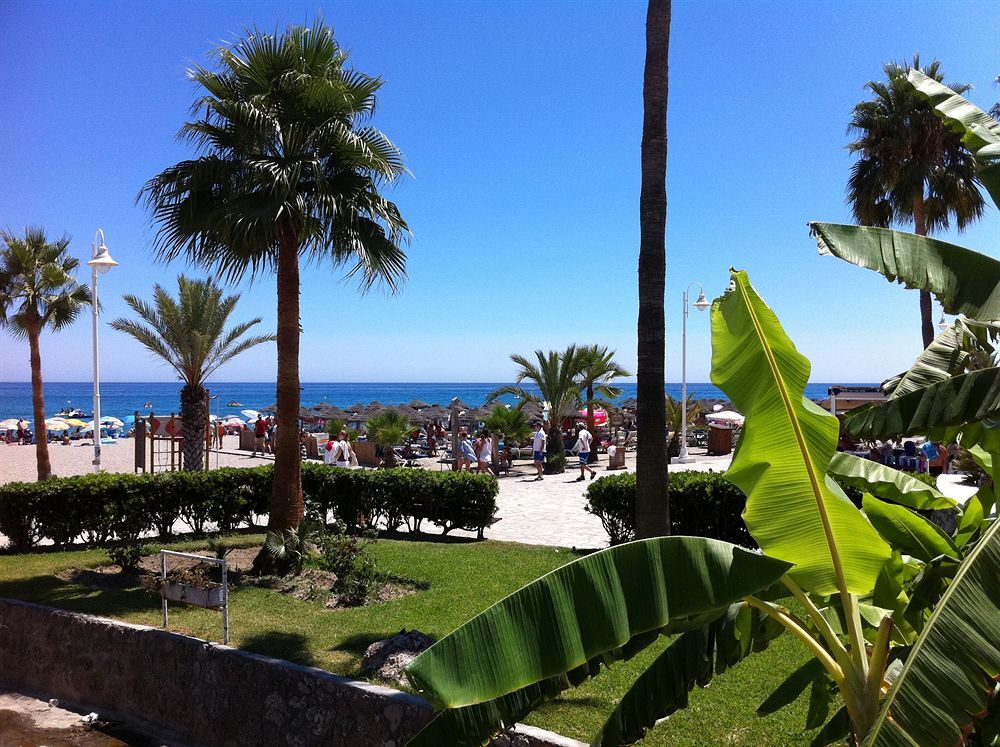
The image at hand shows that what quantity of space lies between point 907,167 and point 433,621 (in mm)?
19821

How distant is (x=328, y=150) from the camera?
10586 millimetres

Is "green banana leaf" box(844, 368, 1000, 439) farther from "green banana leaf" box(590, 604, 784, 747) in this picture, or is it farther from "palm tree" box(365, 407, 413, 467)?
"palm tree" box(365, 407, 413, 467)

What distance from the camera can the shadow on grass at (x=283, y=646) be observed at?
22.8ft

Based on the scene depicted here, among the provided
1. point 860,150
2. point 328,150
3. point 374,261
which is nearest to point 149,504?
point 374,261

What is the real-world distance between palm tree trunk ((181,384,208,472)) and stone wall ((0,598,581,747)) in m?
9.55

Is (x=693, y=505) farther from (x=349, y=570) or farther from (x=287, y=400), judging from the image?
(x=287, y=400)

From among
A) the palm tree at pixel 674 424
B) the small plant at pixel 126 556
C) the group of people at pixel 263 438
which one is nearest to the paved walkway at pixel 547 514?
the palm tree at pixel 674 424

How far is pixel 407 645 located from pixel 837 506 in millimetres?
4901

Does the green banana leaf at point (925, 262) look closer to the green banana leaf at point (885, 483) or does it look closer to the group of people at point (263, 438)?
the green banana leaf at point (885, 483)

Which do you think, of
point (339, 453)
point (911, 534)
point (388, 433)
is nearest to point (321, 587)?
point (911, 534)

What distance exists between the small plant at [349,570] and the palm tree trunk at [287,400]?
2.63ft

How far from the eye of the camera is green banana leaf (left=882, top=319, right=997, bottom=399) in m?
4.00

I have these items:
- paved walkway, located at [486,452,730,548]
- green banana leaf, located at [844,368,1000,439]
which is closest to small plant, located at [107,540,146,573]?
paved walkway, located at [486,452,730,548]

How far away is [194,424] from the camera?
18.7 m
